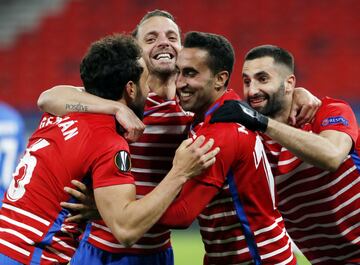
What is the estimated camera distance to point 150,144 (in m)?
4.87

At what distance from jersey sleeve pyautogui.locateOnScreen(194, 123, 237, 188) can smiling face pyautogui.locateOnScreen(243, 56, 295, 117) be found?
80 centimetres

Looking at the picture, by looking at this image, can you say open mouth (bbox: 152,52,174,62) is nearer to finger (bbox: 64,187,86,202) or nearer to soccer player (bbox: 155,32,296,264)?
soccer player (bbox: 155,32,296,264)

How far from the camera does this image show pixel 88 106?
4223mm

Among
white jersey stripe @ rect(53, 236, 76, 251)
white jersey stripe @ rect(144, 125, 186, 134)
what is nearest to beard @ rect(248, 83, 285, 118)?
white jersey stripe @ rect(144, 125, 186, 134)

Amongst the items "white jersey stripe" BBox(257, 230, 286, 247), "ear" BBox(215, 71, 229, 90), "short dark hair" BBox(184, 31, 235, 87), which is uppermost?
"short dark hair" BBox(184, 31, 235, 87)

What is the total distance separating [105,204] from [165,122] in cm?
125

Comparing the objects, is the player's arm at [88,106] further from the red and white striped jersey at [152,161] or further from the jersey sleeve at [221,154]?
the red and white striped jersey at [152,161]

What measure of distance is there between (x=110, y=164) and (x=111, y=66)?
0.60 m

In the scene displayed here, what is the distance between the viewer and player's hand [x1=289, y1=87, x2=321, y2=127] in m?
4.73

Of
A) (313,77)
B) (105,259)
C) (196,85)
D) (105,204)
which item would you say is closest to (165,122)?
(196,85)

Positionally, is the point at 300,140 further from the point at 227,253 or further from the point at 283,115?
the point at 227,253

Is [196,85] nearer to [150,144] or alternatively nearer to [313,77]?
[150,144]

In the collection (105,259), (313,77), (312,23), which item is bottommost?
(105,259)

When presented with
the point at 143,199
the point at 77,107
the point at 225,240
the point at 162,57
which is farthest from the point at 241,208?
the point at 162,57
